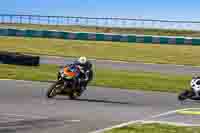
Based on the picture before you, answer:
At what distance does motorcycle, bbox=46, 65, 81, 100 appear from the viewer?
62.2 feet

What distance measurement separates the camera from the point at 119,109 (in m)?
17.0

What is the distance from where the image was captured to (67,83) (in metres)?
19.0

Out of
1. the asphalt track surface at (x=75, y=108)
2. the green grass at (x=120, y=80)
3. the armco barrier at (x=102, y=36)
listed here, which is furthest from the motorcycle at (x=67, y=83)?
the armco barrier at (x=102, y=36)

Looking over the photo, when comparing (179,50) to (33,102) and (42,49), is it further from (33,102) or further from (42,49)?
(33,102)

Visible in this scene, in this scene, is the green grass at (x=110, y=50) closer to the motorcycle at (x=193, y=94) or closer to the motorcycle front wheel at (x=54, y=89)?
the motorcycle at (x=193, y=94)

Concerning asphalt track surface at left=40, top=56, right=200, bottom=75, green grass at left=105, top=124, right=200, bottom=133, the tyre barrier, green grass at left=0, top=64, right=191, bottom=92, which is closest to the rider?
green grass at left=0, top=64, right=191, bottom=92

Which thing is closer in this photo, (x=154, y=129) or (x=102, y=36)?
(x=154, y=129)

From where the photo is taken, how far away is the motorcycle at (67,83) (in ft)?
62.2

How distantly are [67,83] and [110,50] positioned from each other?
32933 mm

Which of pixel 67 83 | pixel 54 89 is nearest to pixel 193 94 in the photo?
pixel 67 83

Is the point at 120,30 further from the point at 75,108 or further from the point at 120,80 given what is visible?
the point at 75,108

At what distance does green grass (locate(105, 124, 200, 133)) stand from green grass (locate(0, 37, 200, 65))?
32956 millimetres

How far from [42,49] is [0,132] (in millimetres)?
40771

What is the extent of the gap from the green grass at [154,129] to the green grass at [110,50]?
33.0m
